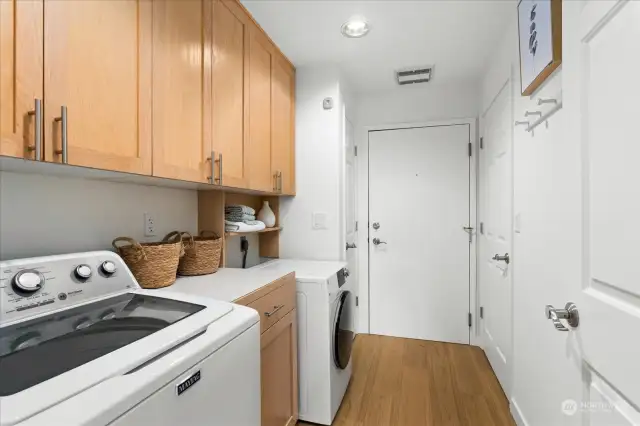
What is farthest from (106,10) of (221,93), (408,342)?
(408,342)

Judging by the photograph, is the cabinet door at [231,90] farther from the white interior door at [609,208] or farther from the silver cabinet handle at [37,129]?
the white interior door at [609,208]

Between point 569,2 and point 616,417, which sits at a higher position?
point 569,2

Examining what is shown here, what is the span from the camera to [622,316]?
2.13 feet

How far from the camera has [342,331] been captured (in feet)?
6.19

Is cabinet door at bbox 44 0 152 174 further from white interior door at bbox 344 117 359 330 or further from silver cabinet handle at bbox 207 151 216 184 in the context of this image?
white interior door at bbox 344 117 359 330

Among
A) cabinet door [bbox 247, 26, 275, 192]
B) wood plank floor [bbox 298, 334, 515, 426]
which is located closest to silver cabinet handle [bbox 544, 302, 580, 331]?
wood plank floor [bbox 298, 334, 515, 426]

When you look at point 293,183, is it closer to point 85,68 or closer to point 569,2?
point 85,68

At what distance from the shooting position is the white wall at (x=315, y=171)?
235cm

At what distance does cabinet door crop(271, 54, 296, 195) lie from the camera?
2119 millimetres

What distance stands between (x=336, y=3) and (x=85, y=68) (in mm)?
1321

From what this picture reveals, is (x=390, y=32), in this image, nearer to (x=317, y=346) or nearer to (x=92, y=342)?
(x=317, y=346)

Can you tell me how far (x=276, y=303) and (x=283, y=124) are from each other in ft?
4.36

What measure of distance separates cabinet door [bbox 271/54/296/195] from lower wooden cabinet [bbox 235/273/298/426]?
2.70 ft

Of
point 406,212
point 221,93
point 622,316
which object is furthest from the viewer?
point 406,212
